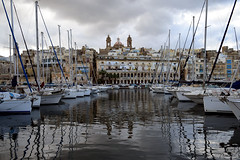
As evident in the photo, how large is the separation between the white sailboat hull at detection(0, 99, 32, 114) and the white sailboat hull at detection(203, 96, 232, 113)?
1412cm

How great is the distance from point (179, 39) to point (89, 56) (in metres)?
53.9

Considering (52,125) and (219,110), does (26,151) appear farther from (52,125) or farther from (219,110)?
(219,110)

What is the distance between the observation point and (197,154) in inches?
357

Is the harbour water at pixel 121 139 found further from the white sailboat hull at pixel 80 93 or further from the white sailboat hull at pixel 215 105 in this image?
the white sailboat hull at pixel 80 93

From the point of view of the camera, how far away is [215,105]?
18.6 metres

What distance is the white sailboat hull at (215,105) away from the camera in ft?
60.4

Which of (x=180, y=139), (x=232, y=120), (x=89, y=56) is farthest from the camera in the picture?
(x=89, y=56)

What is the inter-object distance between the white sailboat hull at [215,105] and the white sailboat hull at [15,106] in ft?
46.3

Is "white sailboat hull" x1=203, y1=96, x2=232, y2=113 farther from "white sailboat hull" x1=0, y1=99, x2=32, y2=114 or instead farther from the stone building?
the stone building

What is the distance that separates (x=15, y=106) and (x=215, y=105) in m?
15.7

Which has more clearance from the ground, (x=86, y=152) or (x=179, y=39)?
(x=179, y=39)

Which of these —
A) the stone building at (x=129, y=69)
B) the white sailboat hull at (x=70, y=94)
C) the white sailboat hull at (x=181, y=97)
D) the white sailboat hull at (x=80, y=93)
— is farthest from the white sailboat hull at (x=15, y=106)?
the stone building at (x=129, y=69)

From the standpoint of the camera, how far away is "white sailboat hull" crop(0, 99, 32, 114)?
1884 cm

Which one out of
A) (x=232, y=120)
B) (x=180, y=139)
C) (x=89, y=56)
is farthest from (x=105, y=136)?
(x=89, y=56)
